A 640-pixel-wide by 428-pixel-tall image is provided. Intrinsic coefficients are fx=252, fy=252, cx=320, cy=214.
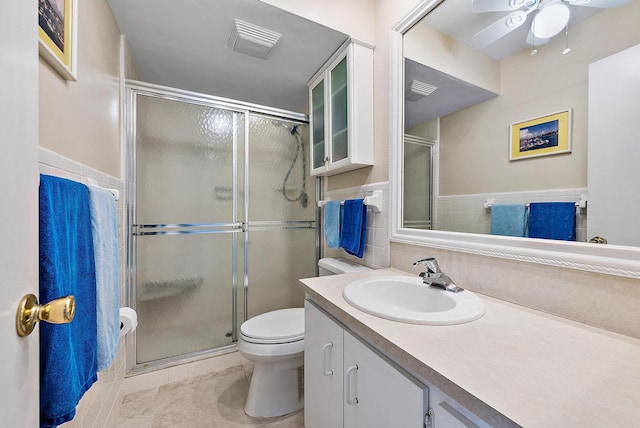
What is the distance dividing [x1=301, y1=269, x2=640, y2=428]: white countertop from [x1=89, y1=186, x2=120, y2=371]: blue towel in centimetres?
71

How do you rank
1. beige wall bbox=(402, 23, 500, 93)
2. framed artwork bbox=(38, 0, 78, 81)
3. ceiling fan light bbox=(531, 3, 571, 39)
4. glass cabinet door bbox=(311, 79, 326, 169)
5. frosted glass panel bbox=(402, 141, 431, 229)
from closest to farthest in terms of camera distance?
1. framed artwork bbox=(38, 0, 78, 81)
2. ceiling fan light bbox=(531, 3, 571, 39)
3. beige wall bbox=(402, 23, 500, 93)
4. frosted glass panel bbox=(402, 141, 431, 229)
5. glass cabinet door bbox=(311, 79, 326, 169)

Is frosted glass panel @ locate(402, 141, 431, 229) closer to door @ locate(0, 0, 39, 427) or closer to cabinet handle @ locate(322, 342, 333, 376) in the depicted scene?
cabinet handle @ locate(322, 342, 333, 376)

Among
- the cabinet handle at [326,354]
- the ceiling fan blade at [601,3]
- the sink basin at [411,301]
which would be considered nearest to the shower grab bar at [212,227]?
the sink basin at [411,301]

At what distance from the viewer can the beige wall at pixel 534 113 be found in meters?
0.72

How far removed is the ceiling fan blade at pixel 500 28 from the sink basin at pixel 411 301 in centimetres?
98

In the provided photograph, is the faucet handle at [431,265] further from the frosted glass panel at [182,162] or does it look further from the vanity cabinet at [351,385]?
→ the frosted glass panel at [182,162]

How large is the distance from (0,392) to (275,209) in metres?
1.74

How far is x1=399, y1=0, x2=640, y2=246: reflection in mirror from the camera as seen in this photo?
2.29 feet

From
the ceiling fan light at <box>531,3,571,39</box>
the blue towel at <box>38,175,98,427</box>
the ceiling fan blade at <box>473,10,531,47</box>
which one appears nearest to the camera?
the blue towel at <box>38,175,98,427</box>

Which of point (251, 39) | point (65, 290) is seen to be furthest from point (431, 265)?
point (251, 39)

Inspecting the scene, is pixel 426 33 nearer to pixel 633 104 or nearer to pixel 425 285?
pixel 633 104

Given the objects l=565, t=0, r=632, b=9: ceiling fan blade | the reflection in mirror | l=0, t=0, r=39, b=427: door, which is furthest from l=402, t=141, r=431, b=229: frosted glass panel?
l=0, t=0, r=39, b=427: door

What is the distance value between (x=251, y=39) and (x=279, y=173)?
0.90m

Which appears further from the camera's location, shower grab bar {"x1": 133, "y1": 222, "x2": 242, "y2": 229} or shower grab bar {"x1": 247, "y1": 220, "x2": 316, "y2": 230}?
shower grab bar {"x1": 247, "y1": 220, "x2": 316, "y2": 230}
